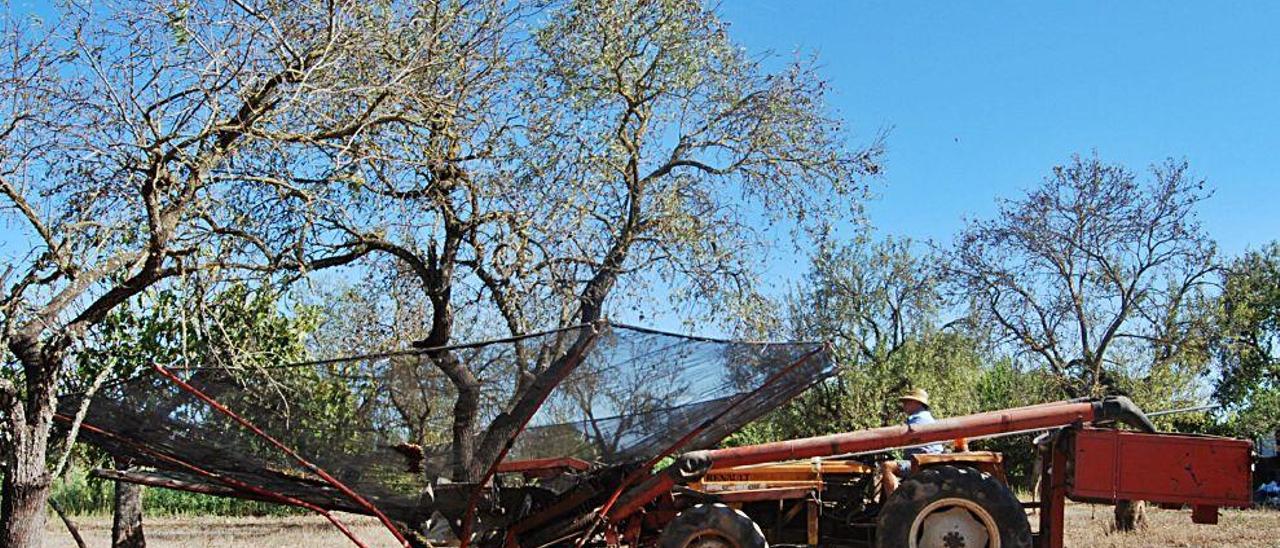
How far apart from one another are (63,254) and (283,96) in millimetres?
1946

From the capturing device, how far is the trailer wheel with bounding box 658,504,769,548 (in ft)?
30.8

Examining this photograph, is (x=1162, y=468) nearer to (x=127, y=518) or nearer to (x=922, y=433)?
(x=922, y=433)

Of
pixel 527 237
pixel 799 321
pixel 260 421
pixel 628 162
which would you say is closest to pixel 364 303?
pixel 527 237

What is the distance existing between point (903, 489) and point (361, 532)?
49.8 feet

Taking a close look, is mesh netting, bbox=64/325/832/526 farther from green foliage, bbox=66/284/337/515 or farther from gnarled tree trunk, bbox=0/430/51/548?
gnarled tree trunk, bbox=0/430/51/548

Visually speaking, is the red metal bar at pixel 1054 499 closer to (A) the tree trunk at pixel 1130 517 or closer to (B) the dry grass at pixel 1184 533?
(B) the dry grass at pixel 1184 533

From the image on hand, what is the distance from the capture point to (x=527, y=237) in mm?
14312

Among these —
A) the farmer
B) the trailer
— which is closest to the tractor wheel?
the trailer

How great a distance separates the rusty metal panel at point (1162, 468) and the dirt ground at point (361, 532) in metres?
5.42

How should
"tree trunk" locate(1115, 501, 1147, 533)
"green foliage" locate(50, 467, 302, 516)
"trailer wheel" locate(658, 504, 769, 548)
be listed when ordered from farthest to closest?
"green foliage" locate(50, 467, 302, 516) → "tree trunk" locate(1115, 501, 1147, 533) → "trailer wheel" locate(658, 504, 769, 548)

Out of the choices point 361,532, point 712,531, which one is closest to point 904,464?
point 712,531

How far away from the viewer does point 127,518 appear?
14.6 metres

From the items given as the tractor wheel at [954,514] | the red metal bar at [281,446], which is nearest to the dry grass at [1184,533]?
the tractor wheel at [954,514]

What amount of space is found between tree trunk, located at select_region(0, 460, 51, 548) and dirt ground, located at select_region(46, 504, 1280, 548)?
1047 centimetres
